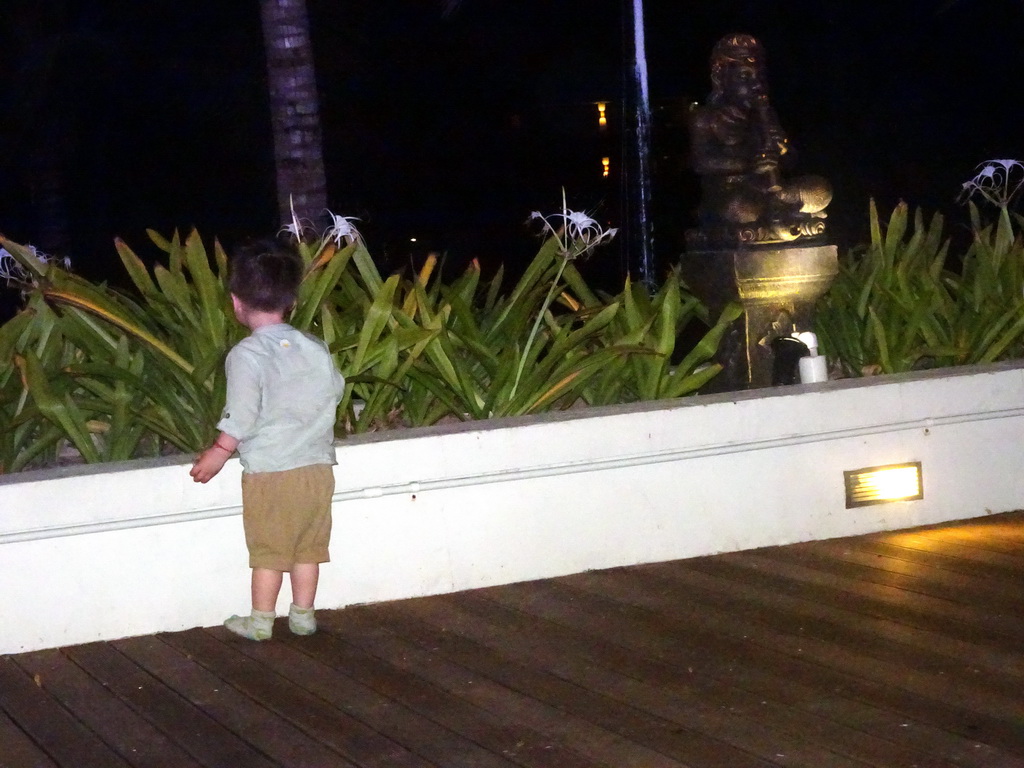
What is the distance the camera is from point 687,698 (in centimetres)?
345

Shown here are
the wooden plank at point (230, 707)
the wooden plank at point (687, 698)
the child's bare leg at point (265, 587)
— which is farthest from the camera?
the child's bare leg at point (265, 587)

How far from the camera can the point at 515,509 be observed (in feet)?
15.1

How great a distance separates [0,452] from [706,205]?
3.02 m

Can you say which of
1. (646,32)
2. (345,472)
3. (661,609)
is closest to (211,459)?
(345,472)

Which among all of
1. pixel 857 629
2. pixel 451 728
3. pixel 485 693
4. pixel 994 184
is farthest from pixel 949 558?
pixel 994 184

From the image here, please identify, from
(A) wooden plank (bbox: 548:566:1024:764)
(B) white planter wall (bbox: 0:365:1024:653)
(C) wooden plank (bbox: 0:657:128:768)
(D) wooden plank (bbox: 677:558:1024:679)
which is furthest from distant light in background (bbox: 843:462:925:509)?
(C) wooden plank (bbox: 0:657:128:768)

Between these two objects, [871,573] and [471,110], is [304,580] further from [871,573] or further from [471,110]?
[471,110]

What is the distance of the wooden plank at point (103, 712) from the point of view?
3232 mm

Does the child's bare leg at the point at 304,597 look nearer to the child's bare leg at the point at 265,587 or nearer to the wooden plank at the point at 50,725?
the child's bare leg at the point at 265,587

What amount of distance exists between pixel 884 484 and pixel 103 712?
2.96 m

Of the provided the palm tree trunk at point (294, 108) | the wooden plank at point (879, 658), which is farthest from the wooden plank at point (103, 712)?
the palm tree trunk at point (294, 108)

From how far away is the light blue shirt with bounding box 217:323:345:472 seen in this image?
3.88m

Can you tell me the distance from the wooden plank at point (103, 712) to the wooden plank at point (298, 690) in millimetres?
300

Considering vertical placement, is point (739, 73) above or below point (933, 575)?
above
